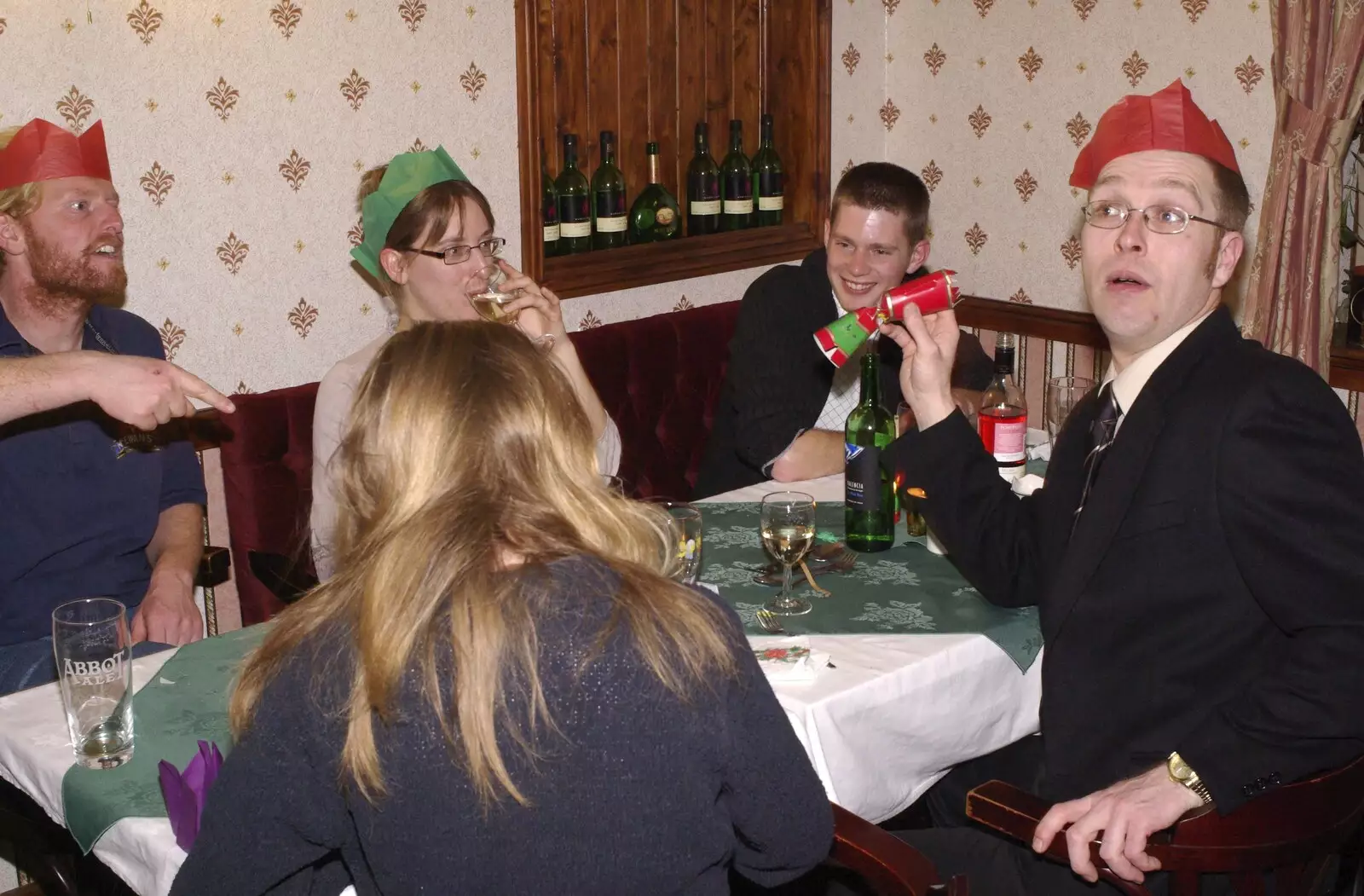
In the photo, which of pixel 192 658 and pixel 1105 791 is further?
pixel 192 658

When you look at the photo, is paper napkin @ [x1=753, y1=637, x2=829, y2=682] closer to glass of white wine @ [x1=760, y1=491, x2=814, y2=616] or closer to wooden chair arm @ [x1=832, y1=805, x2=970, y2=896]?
glass of white wine @ [x1=760, y1=491, x2=814, y2=616]

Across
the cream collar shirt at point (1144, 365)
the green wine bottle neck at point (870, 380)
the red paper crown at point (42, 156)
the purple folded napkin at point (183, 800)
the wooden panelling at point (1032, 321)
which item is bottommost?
the purple folded napkin at point (183, 800)

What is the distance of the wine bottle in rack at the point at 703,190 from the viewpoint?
162 inches

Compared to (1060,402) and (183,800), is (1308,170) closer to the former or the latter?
(1060,402)

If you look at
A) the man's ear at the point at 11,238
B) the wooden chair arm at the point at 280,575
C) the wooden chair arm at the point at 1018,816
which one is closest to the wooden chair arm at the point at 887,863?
the wooden chair arm at the point at 1018,816

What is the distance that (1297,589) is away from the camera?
5.69 ft

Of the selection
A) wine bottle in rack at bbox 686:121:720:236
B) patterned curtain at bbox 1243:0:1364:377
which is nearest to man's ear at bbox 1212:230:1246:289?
patterned curtain at bbox 1243:0:1364:377

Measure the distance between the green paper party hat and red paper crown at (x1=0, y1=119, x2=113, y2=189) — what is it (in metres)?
0.56

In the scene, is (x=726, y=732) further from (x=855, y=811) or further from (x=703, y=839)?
(x=855, y=811)

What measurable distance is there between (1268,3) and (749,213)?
5.10 feet

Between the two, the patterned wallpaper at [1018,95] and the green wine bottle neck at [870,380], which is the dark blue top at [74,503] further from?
the patterned wallpaper at [1018,95]

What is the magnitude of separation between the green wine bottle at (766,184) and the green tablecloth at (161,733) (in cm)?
257

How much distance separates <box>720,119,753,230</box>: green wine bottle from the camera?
418cm

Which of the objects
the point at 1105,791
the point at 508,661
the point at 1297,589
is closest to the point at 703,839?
the point at 508,661
